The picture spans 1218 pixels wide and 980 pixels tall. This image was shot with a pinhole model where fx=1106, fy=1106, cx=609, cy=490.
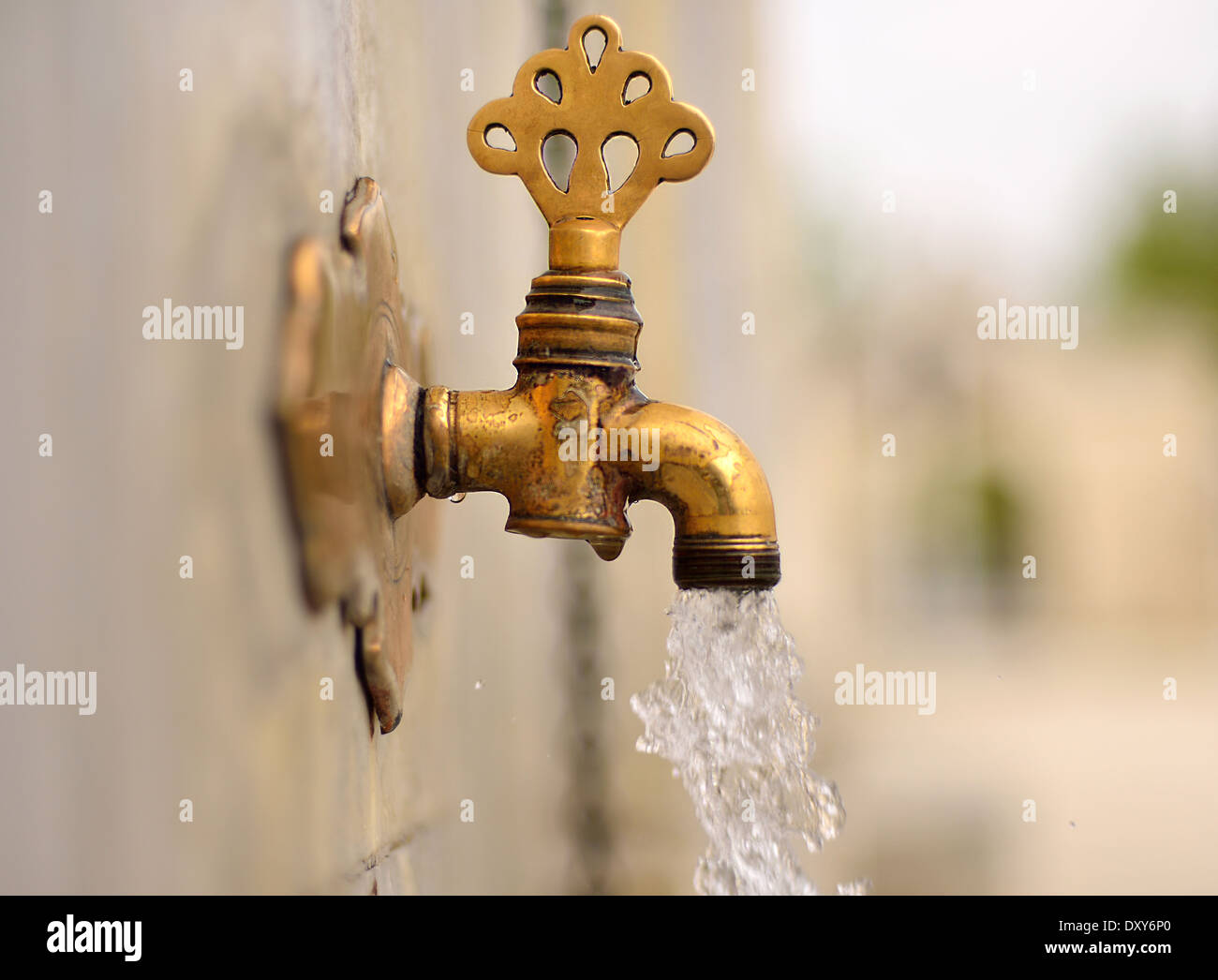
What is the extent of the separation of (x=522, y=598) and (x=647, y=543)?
5.7 inches

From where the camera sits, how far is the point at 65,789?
0.94ft

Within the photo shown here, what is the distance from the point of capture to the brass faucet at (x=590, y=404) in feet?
1.45

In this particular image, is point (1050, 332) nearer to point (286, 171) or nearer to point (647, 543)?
point (647, 543)

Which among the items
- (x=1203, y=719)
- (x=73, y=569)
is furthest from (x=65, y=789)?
(x=1203, y=719)

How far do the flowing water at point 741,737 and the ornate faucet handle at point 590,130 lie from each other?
0.15 m
